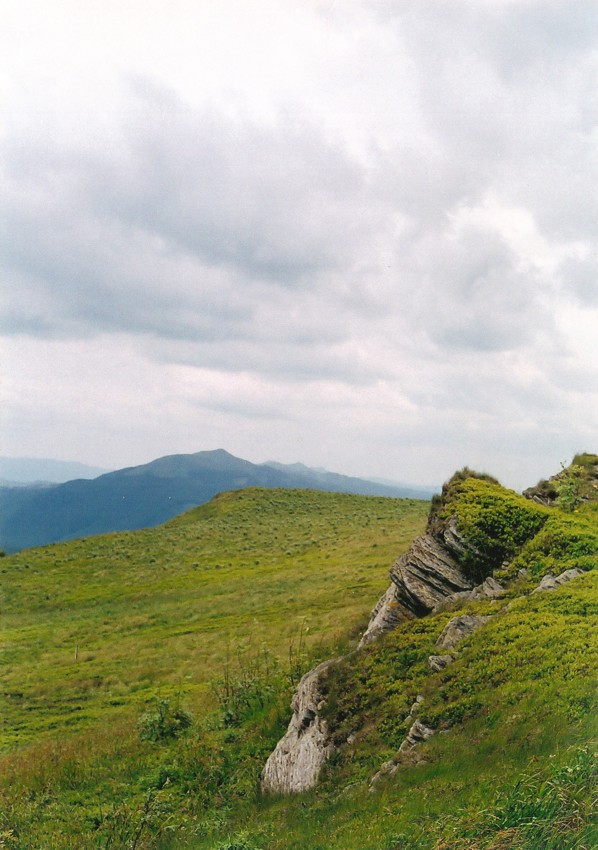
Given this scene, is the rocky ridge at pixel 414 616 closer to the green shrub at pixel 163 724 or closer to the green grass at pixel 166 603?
the green shrub at pixel 163 724

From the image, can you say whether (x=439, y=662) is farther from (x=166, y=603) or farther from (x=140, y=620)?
(x=166, y=603)

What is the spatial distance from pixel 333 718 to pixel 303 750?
103 cm

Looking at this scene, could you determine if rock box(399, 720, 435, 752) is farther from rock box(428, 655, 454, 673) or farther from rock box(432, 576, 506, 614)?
rock box(432, 576, 506, 614)

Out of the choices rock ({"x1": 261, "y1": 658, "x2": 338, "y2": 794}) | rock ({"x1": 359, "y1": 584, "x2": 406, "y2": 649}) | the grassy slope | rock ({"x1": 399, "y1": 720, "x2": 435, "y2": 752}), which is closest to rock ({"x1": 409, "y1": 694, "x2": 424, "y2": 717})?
rock ({"x1": 399, "y1": 720, "x2": 435, "y2": 752})

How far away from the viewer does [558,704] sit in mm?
8211

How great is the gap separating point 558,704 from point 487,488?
1028cm

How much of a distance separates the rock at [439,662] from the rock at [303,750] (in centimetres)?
291

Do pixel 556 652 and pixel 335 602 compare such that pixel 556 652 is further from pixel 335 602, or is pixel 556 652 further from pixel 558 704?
pixel 335 602

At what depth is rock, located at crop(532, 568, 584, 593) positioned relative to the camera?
1254cm

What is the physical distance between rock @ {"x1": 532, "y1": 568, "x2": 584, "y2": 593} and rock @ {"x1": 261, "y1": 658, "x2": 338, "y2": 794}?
5928mm

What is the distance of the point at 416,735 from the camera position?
32.4 feet

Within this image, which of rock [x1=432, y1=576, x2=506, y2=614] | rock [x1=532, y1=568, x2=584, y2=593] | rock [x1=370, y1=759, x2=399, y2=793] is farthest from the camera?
rock [x1=432, y1=576, x2=506, y2=614]

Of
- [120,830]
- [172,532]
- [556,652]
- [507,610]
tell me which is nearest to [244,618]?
[120,830]

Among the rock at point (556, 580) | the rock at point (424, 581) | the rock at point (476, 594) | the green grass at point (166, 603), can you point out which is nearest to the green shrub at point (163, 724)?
the green grass at point (166, 603)
